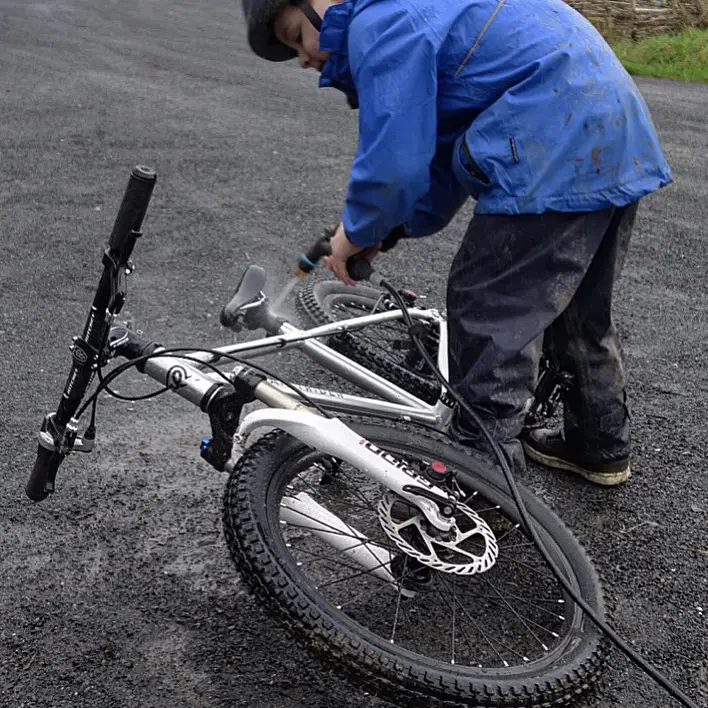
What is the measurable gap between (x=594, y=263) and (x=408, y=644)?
1.42 meters

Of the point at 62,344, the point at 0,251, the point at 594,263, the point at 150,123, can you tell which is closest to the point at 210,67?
the point at 150,123

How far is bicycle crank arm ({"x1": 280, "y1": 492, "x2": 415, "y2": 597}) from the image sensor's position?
2635 millimetres

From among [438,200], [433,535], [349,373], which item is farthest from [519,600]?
[438,200]

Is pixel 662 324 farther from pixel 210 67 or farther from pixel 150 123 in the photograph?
pixel 210 67

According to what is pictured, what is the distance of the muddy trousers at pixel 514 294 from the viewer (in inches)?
109

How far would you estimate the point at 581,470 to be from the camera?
359 cm

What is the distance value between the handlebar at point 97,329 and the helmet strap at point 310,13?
0.70 m

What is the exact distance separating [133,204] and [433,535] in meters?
1.18

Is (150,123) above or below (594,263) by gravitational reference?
below

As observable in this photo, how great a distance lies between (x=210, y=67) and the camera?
1125 centimetres

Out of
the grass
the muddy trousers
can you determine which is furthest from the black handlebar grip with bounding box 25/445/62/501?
the grass

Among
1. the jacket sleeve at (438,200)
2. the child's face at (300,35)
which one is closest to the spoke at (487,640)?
the jacket sleeve at (438,200)

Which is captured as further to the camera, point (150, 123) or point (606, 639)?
point (150, 123)

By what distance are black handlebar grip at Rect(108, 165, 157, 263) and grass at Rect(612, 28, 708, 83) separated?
453 inches
